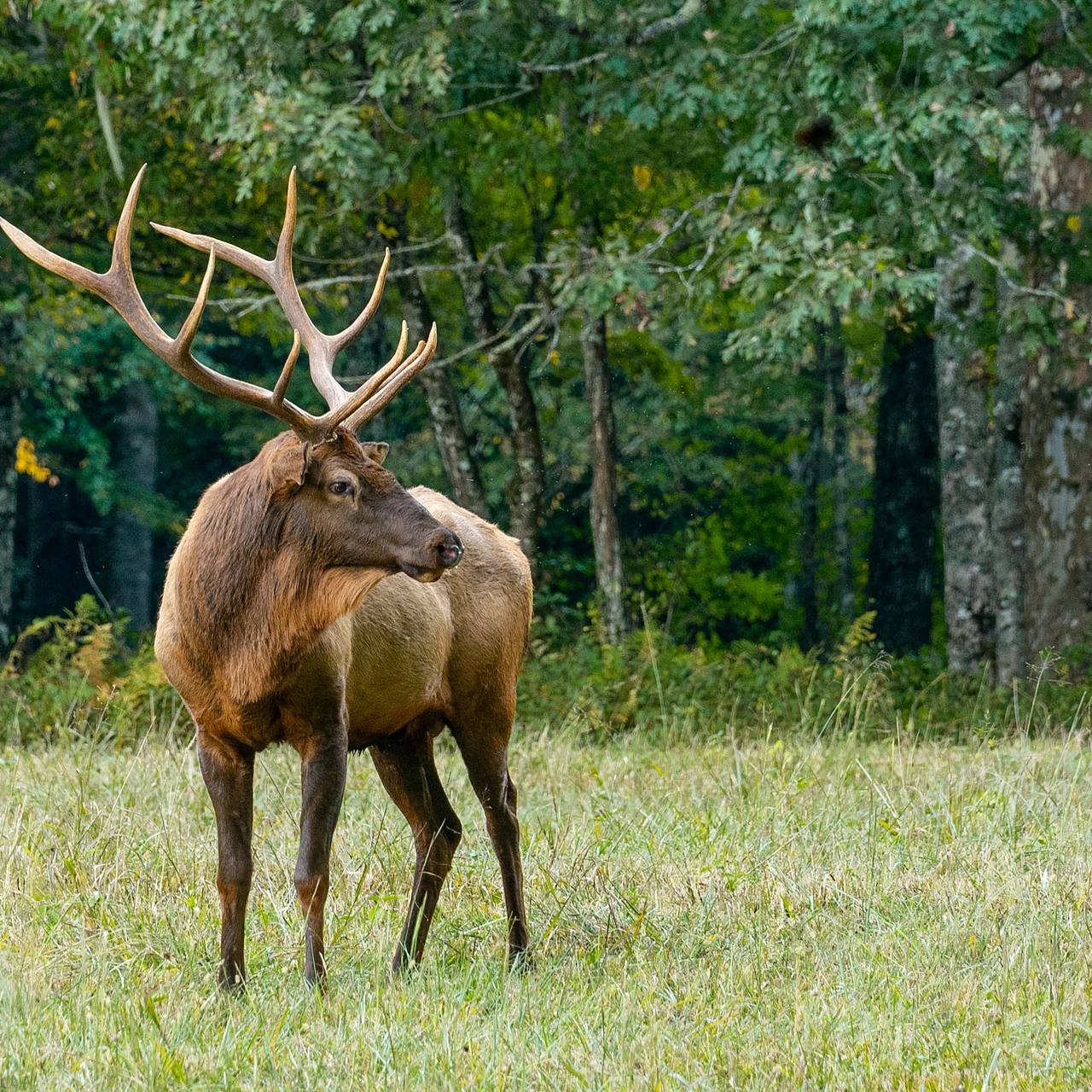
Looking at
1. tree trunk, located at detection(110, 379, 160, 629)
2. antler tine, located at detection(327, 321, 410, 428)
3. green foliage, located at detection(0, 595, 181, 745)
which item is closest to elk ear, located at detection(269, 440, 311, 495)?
antler tine, located at detection(327, 321, 410, 428)

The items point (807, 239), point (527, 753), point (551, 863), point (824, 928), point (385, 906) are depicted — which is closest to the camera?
point (824, 928)

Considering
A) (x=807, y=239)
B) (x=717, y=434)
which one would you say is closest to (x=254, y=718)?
(x=807, y=239)

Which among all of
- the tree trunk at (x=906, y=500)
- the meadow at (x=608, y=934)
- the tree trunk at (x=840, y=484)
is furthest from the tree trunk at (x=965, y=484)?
the tree trunk at (x=840, y=484)

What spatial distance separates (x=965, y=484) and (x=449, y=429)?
15.2ft

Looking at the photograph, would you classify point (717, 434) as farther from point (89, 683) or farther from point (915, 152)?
point (89, 683)

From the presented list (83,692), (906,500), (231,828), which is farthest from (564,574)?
(231,828)

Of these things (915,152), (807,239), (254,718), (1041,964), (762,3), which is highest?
(762,3)

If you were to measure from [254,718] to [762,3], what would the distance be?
8005mm

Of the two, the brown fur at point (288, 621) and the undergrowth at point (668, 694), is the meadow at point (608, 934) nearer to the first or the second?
the brown fur at point (288, 621)

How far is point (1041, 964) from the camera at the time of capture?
16.6ft

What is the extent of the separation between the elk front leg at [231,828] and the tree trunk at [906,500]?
13440mm

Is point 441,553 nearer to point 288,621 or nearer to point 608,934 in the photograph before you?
point 288,621

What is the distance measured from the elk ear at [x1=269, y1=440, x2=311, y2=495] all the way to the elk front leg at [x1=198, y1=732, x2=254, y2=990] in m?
0.88

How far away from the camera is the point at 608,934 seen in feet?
19.1
